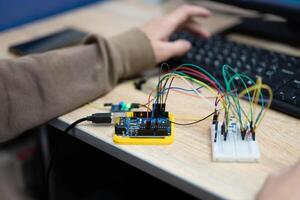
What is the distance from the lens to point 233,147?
0.56 meters

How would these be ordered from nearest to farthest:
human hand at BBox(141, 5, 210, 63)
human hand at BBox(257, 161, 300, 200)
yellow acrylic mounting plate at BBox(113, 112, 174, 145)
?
human hand at BBox(257, 161, 300, 200) → yellow acrylic mounting plate at BBox(113, 112, 174, 145) → human hand at BBox(141, 5, 210, 63)

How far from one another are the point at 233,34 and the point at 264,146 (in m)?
0.49

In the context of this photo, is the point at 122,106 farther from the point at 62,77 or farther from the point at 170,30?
the point at 170,30

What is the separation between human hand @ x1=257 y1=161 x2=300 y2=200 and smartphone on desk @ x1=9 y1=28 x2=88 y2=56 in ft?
1.86

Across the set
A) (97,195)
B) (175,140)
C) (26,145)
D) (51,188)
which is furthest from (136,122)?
(26,145)

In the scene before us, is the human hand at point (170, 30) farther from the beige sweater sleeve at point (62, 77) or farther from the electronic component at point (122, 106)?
the electronic component at point (122, 106)

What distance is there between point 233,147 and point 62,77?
31 cm

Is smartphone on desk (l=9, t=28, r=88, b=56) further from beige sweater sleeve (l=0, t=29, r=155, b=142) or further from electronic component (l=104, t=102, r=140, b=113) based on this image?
electronic component (l=104, t=102, r=140, b=113)

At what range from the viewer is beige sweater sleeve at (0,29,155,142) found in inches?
25.1

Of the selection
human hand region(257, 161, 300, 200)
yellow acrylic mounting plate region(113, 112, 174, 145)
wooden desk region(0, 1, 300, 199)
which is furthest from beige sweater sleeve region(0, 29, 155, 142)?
human hand region(257, 161, 300, 200)

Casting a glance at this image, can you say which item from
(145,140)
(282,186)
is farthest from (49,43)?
(282,186)

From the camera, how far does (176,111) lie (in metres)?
0.66

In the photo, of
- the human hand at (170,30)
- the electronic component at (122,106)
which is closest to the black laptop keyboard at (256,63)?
the human hand at (170,30)

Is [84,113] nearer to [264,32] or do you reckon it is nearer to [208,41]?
[208,41]
